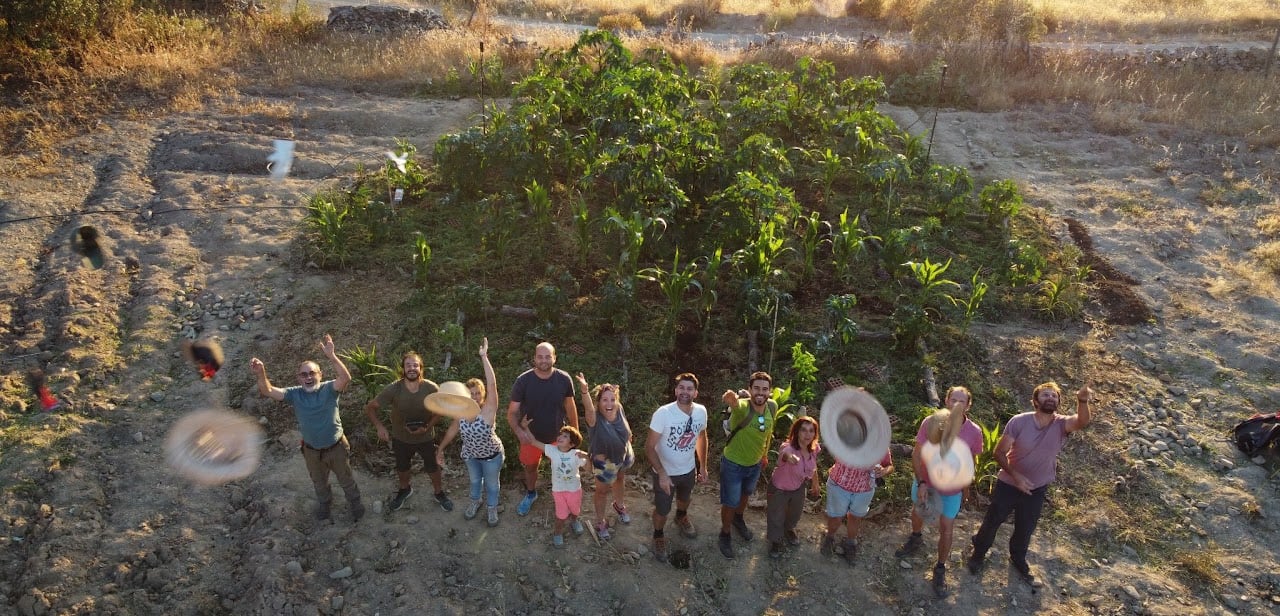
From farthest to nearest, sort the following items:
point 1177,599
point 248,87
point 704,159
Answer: point 248,87, point 704,159, point 1177,599

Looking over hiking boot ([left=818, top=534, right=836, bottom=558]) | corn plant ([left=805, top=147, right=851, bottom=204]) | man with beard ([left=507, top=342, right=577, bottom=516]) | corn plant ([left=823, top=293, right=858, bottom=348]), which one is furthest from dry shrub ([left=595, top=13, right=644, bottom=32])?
hiking boot ([left=818, top=534, right=836, bottom=558])

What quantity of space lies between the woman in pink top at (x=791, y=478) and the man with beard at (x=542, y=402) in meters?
1.30

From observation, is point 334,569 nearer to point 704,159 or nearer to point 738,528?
point 738,528

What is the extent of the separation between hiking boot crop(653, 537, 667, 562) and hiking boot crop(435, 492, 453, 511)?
1408 mm

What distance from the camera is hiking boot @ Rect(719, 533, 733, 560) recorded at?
5.23 meters

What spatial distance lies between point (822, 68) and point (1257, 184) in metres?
5.87

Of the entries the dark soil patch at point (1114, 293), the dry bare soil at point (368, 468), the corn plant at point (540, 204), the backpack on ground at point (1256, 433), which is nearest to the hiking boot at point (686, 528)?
the dry bare soil at point (368, 468)

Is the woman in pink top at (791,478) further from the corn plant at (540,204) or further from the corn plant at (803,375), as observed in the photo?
the corn plant at (540,204)

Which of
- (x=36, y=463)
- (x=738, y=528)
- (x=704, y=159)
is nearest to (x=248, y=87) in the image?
(x=704, y=159)

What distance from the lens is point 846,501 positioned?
510 centimetres

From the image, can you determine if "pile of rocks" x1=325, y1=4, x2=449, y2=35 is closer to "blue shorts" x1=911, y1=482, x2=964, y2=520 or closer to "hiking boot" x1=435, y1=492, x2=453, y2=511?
"hiking boot" x1=435, y1=492, x2=453, y2=511

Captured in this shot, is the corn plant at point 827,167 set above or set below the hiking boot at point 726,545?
above

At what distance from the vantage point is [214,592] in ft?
15.8

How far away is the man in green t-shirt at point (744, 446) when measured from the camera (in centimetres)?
490
